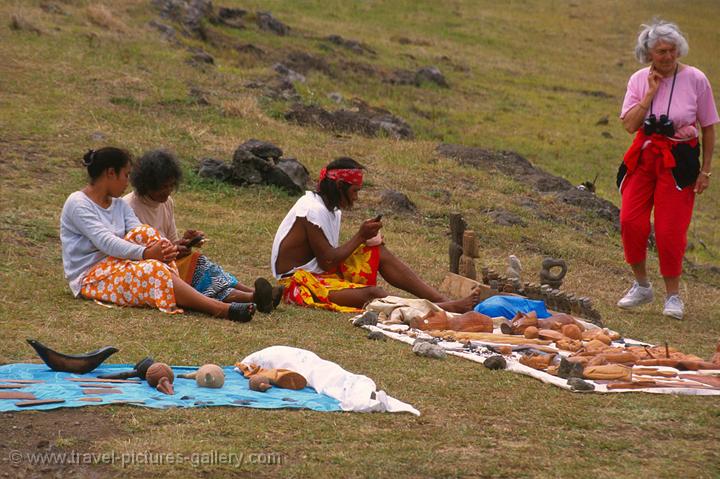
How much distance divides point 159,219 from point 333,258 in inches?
51.7

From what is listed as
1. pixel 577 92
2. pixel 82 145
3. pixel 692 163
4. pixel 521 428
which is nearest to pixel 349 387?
pixel 521 428

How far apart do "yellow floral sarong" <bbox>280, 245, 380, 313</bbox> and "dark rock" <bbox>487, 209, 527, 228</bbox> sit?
4.74 m

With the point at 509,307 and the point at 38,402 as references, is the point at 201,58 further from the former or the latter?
the point at 38,402

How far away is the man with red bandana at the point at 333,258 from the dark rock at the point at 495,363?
5.88 ft

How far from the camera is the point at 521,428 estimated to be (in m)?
5.05

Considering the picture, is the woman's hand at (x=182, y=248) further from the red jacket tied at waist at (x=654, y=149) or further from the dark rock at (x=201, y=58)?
the dark rock at (x=201, y=58)

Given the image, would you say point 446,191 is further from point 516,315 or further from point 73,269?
point 73,269

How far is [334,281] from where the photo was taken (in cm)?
823

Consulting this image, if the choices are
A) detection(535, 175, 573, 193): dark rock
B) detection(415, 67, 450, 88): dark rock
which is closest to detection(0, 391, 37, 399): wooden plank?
detection(535, 175, 573, 193): dark rock

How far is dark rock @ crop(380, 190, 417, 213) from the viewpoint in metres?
12.9

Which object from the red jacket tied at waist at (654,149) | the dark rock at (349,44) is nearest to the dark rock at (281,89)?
the dark rock at (349,44)

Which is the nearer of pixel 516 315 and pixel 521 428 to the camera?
pixel 521 428

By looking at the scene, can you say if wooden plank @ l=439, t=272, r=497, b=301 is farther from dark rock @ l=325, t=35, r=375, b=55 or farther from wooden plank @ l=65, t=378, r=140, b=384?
dark rock @ l=325, t=35, r=375, b=55

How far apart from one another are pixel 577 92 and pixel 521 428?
78.2 feet
